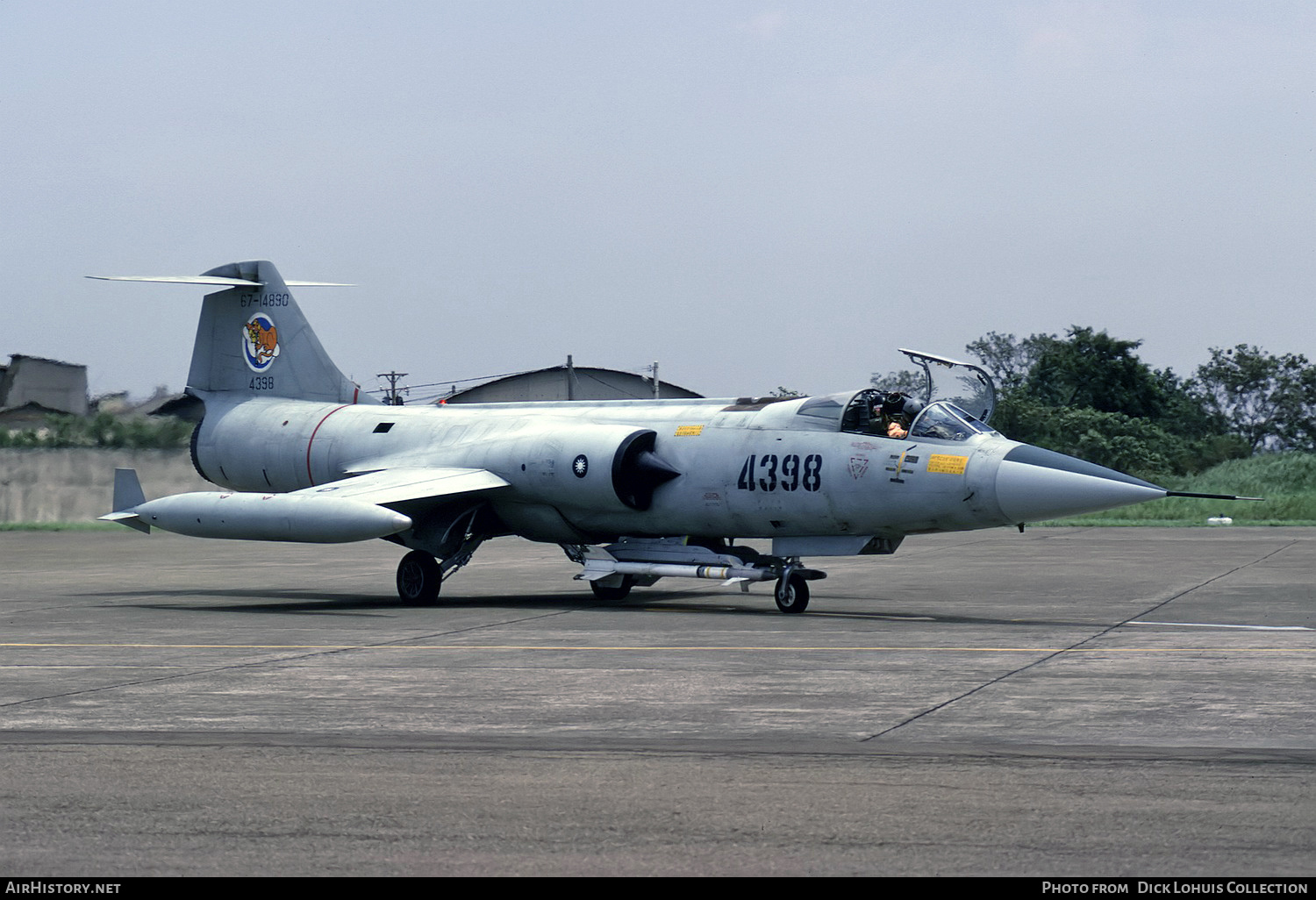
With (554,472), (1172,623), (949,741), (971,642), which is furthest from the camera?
(554,472)

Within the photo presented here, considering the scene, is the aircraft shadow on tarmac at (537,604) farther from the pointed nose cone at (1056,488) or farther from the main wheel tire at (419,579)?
the pointed nose cone at (1056,488)

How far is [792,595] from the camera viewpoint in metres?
17.1

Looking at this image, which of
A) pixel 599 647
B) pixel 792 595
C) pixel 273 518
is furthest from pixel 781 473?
pixel 273 518

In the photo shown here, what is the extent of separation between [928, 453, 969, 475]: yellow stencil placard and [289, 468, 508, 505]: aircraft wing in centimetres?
561

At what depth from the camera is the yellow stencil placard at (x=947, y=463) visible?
52.2 ft

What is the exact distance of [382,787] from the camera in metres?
7.00

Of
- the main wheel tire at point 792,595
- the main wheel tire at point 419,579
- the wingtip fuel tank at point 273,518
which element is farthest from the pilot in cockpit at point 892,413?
the main wheel tire at point 419,579

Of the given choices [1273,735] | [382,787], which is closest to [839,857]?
[382,787]

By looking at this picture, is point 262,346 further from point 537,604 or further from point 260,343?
point 537,604

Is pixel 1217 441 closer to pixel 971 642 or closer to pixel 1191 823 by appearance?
pixel 971 642

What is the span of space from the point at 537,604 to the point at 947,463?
569 centimetres

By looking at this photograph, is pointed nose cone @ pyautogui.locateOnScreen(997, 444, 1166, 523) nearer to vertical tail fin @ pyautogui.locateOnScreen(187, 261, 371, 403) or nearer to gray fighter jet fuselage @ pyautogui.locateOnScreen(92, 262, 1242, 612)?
gray fighter jet fuselage @ pyautogui.locateOnScreen(92, 262, 1242, 612)

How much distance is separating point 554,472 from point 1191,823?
13040 mm

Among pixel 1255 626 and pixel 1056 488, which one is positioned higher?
pixel 1056 488
